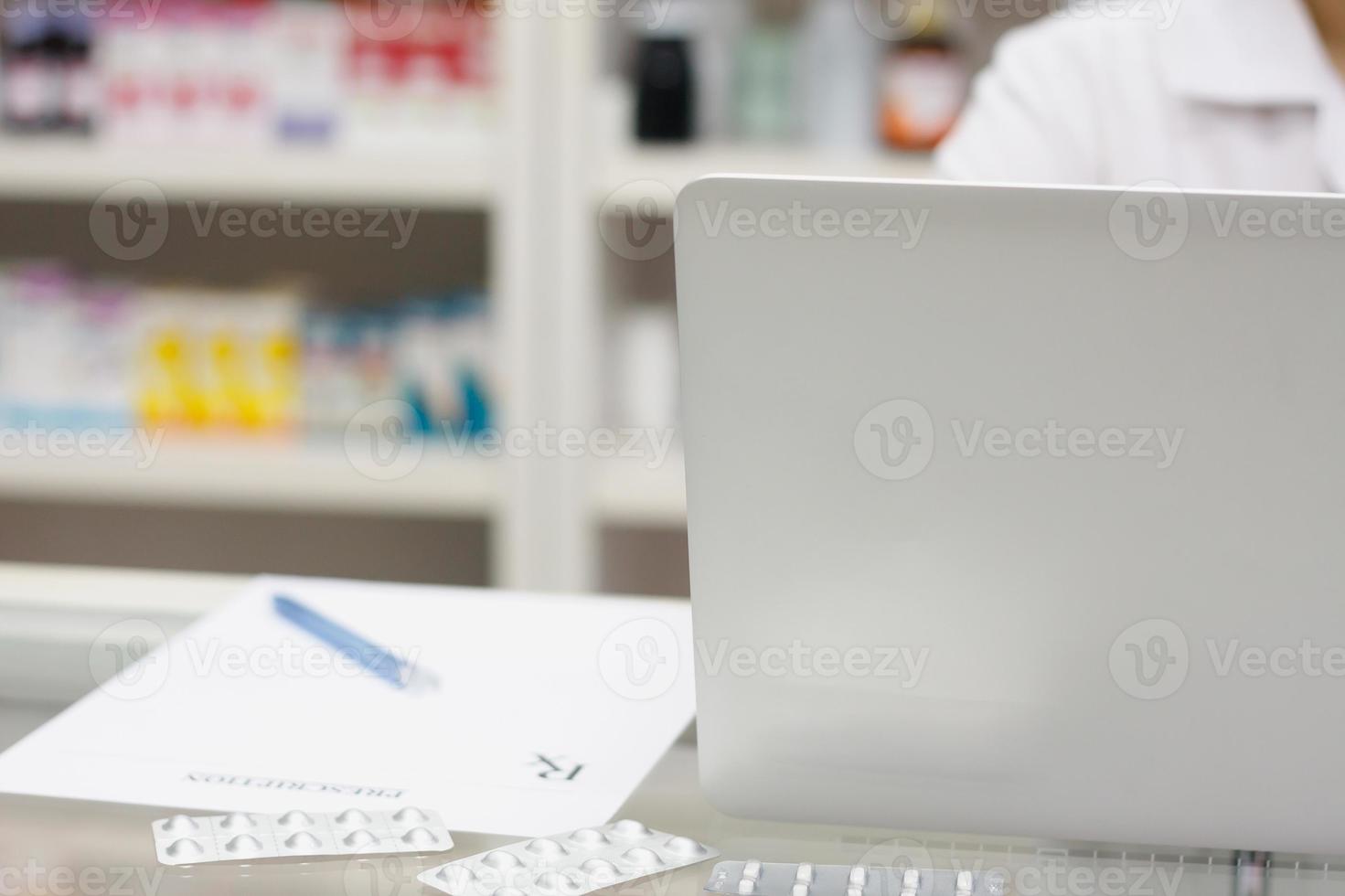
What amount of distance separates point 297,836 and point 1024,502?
0.30 metres

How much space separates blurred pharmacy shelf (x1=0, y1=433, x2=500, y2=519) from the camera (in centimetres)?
205

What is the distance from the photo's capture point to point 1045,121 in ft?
4.29

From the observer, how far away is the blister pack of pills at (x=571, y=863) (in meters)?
0.55

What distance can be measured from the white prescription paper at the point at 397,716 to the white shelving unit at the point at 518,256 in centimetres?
112

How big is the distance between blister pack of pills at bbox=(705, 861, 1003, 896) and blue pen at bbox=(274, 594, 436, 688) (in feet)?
0.83
